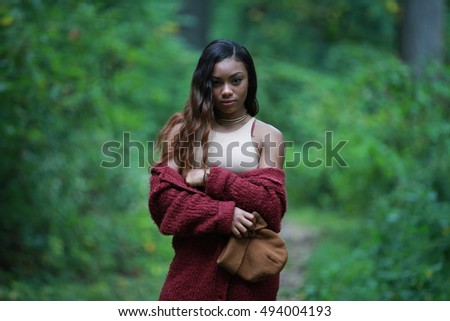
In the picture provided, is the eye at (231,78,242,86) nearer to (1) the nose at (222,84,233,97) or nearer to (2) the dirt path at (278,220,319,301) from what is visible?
(1) the nose at (222,84,233,97)

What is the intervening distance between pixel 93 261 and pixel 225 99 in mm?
4534

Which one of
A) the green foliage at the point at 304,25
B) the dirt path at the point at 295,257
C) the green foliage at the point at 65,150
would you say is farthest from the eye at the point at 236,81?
the green foliage at the point at 304,25

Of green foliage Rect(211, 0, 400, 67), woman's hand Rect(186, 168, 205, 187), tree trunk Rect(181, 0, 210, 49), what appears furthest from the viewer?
tree trunk Rect(181, 0, 210, 49)

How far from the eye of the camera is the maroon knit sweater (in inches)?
123

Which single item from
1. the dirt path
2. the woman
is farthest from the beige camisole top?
the dirt path

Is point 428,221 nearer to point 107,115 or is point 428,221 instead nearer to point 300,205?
point 107,115

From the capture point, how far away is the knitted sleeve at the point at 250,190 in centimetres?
314

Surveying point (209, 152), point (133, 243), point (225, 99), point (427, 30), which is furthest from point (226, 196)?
point (427, 30)

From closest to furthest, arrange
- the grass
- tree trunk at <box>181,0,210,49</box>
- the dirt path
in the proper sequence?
the grass < the dirt path < tree trunk at <box>181,0,210,49</box>

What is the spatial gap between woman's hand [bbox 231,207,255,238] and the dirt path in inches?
118

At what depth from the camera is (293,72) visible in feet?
52.9

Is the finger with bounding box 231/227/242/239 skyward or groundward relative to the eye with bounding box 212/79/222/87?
groundward

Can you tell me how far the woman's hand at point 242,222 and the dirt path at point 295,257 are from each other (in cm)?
300

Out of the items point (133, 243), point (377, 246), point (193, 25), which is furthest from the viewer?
point (193, 25)
